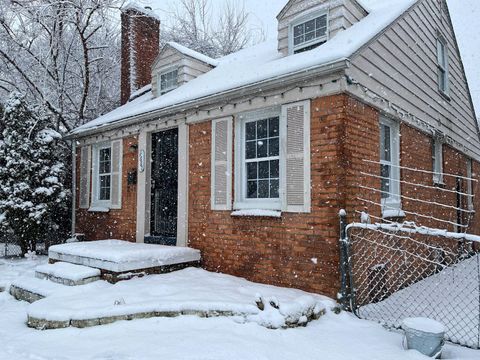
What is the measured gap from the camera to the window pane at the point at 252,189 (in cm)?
659

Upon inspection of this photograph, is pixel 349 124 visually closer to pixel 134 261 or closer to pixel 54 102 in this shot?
pixel 134 261

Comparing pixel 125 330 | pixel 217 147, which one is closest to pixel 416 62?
pixel 217 147

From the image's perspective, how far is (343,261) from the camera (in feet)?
16.0

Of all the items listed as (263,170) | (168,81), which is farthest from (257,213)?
(168,81)

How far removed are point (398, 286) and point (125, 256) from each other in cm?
464

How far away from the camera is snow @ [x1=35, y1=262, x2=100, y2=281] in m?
6.06

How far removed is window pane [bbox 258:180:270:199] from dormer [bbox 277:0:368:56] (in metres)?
2.60

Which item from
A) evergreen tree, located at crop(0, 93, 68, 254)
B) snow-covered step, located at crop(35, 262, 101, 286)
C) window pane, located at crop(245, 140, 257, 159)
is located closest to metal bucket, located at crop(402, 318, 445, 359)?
window pane, located at crop(245, 140, 257, 159)

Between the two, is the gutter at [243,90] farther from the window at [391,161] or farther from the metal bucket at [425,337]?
the metal bucket at [425,337]

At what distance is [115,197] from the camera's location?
9.23 metres

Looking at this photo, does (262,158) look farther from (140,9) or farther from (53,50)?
(53,50)

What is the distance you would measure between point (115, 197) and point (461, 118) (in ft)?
31.6

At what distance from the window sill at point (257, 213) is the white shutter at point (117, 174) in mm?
3801

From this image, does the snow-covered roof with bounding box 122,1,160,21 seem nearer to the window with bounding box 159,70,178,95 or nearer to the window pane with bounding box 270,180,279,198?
the window with bounding box 159,70,178,95
